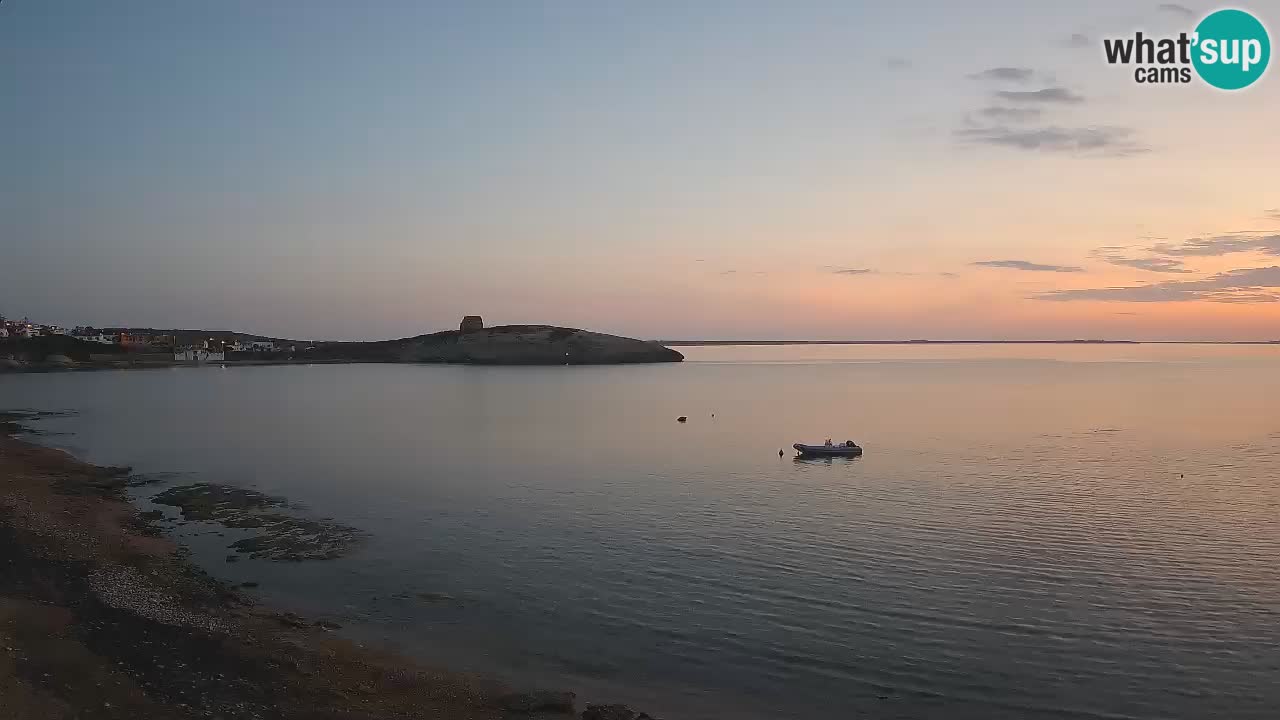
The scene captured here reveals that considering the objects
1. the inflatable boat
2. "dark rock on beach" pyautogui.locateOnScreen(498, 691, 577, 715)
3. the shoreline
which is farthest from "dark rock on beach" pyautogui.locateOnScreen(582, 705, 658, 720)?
the inflatable boat

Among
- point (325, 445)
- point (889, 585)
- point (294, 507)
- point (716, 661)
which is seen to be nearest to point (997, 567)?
point (889, 585)

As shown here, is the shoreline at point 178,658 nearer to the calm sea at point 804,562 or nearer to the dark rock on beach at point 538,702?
the dark rock on beach at point 538,702

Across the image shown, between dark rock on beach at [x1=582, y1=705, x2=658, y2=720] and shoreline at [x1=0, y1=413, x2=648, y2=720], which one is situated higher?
shoreline at [x1=0, y1=413, x2=648, y2=720]

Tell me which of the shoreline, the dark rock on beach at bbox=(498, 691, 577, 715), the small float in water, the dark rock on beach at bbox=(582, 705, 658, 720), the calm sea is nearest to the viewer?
the shoreline

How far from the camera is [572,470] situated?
135ft

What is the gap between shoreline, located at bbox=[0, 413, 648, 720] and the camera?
1191 centimetres

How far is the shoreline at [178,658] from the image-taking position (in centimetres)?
1191

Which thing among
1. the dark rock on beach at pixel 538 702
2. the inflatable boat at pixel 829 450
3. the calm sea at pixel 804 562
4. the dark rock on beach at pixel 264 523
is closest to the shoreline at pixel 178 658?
the dark rock on beach at pixel 538 702

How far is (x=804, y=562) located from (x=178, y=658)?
51.7ft

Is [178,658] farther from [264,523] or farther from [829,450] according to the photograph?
[829,450]

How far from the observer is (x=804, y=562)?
22844 mm

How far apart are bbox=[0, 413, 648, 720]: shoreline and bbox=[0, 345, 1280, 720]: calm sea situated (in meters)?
1.35

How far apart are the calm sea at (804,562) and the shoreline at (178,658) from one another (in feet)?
4.44

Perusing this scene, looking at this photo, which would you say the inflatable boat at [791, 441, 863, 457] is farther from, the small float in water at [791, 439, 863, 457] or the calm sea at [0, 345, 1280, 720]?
the calm sea at [0, 345, 1280, 720]
